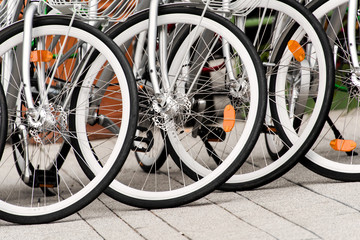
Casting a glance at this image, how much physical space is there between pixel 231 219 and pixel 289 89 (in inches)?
45.5

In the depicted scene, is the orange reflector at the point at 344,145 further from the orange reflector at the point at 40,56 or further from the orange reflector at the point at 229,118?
the orange reflector at the point at 40,56

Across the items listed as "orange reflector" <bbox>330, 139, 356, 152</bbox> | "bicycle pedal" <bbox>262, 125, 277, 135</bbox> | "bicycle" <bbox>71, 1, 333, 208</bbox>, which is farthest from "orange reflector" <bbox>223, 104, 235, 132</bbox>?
"orange reflector" <bbox>330, 139, 356, 152</bbox>

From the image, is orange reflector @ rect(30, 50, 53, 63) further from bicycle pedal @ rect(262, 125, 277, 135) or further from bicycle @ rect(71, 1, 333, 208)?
bicycle pedal @ rect(262, 125, 277, 135)

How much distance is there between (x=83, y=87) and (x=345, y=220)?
1.49m

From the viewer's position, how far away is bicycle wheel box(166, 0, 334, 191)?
371 cm

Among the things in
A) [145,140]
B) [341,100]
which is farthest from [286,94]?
[145,140]

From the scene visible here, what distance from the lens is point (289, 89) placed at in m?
4.23

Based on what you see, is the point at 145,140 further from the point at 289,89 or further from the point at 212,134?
the point at 289,89

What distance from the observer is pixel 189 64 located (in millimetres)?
3986

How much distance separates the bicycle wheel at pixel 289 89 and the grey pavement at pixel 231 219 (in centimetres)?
14

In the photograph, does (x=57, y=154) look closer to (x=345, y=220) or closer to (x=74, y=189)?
(x=74, y=189)

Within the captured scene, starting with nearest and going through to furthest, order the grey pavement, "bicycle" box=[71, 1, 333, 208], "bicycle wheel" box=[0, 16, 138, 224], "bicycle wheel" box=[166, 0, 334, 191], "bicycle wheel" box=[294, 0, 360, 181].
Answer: the grey pavement < "bicycle wheel" box=[0, 16, 138, 224] < "bicycle" box=[71, 1, 333, 208] < "bicycle wheel" box=[166, 0, 334, 191] < "bicycle wheel" box=[294, 0, 360, 181]

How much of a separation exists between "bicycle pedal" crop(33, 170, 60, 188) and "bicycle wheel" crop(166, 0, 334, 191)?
0.71 metres

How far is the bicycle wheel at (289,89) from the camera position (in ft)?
12.2
